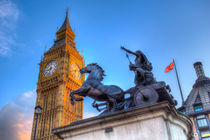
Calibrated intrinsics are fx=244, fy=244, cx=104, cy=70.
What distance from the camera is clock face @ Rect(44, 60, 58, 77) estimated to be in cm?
5451

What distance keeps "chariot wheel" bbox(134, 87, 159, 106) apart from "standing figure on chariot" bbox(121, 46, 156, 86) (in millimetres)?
495

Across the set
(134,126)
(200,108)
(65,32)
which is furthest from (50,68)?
(134,126)

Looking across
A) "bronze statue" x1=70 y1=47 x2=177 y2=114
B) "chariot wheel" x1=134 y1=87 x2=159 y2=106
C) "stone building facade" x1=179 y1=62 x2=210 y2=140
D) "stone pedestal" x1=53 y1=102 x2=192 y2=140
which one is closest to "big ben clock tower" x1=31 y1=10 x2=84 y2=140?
"stone building facade" x1=179 y1=62 x2=210 y2=140

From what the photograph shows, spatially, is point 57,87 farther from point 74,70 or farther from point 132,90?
point 132,90

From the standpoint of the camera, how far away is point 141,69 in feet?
20.3

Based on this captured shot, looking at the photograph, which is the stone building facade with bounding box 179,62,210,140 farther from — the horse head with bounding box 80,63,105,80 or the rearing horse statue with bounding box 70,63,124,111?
the rearing horse statue with bounding box 70,63,124,111

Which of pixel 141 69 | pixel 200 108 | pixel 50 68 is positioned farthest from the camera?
pixel 50 68

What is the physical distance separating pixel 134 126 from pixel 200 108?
25154 millimetres

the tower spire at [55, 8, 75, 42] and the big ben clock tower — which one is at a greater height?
the tower spire at [55, 8, 75, 42]

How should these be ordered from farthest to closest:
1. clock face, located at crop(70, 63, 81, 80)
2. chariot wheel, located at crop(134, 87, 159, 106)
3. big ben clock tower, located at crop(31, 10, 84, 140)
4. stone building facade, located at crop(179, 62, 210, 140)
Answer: clock face, located at crop(70, 63, 81, 80) → big ben clock tower, located at crop(31, 10, 84, 140) → stone building facade, located at crop(179, 62, 210, 140) → chariot wheel, located at crop(134, 87, 159, 106)

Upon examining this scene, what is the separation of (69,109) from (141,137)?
47010mm

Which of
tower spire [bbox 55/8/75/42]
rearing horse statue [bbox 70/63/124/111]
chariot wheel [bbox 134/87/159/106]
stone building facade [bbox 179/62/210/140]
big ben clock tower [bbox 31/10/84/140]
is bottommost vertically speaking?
chariot wheel [bbox 134/87/159/106]

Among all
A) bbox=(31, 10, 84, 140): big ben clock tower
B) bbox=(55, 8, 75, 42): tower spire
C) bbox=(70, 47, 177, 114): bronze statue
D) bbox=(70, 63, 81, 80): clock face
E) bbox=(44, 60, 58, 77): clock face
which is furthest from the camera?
bbox=(55, 8, 75, 42): tower spire

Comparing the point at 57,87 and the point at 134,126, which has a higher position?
the point at 57,87
